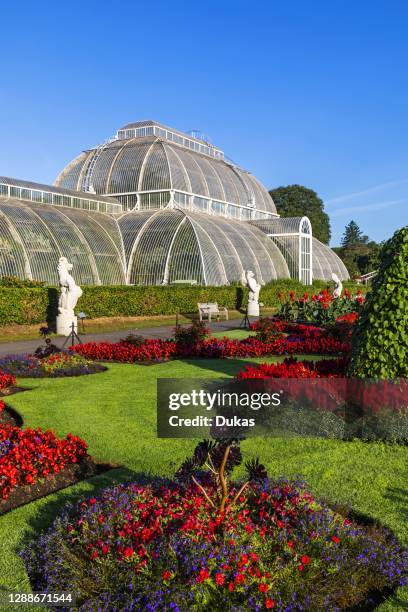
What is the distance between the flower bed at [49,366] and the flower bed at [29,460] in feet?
19.9

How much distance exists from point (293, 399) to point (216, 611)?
3.79 meters

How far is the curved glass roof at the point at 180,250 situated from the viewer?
121 ft

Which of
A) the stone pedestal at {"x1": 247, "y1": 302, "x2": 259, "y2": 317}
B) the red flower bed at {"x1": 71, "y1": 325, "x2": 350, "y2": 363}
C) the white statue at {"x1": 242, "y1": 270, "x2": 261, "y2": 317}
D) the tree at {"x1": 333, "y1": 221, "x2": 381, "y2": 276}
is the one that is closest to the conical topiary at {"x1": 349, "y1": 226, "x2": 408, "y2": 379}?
the red flower bed at {"x1": 71, "y1": 325, "x2": 350, "y2": 363}

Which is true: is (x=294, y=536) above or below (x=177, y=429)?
below

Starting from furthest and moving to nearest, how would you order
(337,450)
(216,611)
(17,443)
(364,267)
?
(364,267) → (337,450) → (17,443) → (216,611)

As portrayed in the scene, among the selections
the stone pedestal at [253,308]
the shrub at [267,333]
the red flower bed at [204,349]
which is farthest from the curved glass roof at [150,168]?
the red flower bed at [204,349]

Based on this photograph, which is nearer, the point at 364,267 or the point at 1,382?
the point at 1,382

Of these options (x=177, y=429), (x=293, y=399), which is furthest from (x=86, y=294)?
(x=177, y=429)

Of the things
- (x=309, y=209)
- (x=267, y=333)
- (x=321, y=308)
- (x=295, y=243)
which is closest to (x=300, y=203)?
(x=309, y=209)

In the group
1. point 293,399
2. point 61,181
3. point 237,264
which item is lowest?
point 293,399

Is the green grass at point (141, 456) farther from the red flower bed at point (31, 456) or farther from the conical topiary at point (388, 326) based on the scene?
the conical topiary at point (388, 326)

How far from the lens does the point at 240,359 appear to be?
1484 cm

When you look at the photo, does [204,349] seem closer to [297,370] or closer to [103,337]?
[297,370]

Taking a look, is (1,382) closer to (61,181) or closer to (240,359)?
(240,359)
